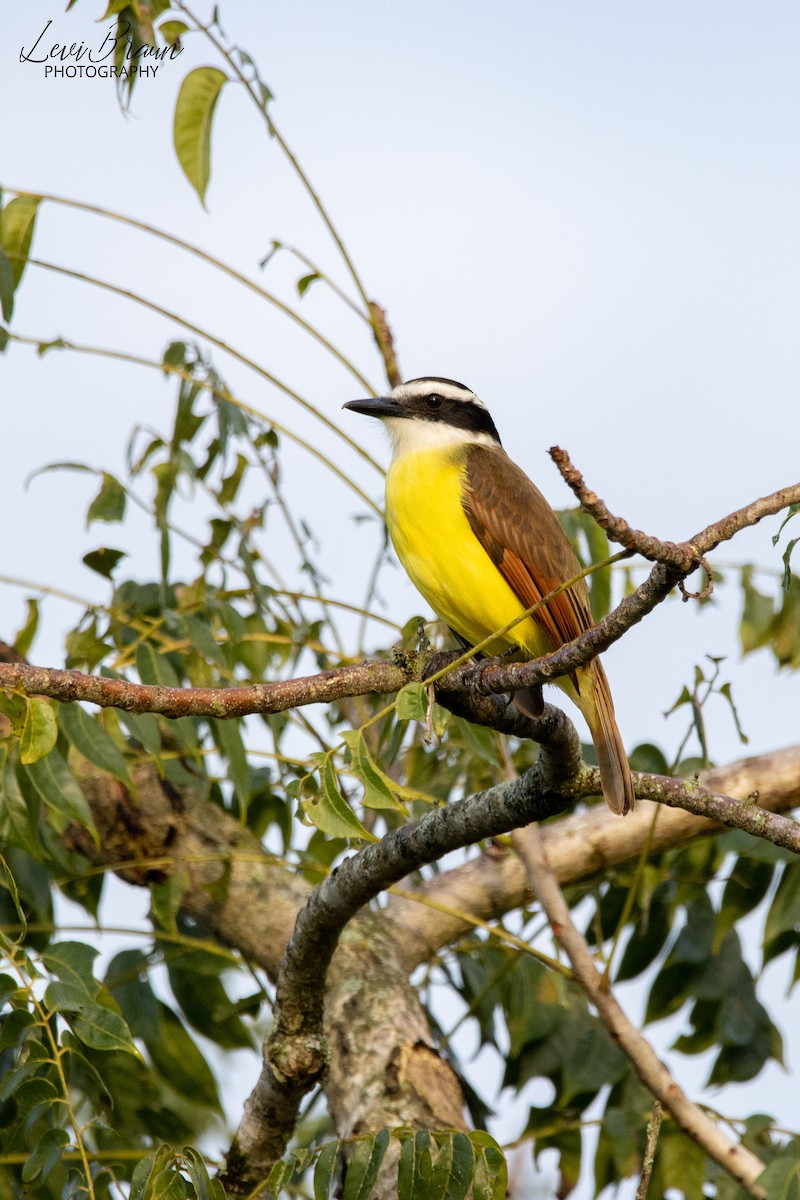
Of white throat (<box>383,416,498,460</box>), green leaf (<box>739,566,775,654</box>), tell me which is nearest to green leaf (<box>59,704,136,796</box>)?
white throat (<box>383,416,498,460</box>)

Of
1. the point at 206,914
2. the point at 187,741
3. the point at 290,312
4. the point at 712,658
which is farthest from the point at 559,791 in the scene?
the point at 206,914

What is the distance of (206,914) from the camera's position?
15.9 ft

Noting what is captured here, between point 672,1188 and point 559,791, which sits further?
point 672,1188

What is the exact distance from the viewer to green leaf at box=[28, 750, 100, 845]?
3166mm

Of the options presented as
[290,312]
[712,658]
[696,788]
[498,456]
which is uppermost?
[290,312]

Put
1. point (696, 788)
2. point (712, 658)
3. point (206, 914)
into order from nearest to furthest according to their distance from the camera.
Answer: point (696, 788), point (712, 658), point (206, 914)

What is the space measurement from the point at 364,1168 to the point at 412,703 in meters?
1.00

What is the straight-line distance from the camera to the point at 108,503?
13.9 ft

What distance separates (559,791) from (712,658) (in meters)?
0.50

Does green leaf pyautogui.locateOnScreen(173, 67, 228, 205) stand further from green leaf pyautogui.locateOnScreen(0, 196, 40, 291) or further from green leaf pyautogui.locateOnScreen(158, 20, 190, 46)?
green leaf pyautogui.locateOnScreen(0, 196, 40, 291)

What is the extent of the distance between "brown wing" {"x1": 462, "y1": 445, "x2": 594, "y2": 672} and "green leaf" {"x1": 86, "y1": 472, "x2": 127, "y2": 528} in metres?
1.11

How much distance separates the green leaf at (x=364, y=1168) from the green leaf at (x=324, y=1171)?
0.13ft

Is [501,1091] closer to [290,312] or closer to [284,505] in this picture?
[284,505]

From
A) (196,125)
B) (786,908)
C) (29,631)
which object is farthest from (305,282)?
(786,908)
